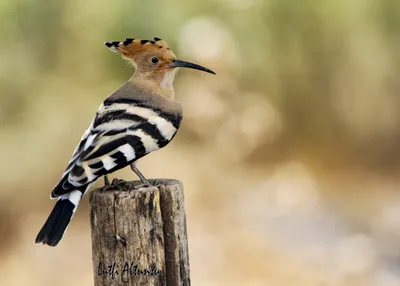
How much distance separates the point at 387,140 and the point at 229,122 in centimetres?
141

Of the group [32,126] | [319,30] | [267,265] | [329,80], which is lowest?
[267,265]

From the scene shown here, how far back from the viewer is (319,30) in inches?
222

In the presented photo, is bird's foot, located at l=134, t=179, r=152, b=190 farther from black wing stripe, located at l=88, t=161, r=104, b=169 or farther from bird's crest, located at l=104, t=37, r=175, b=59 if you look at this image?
bird's crest, located at l=104, t=37, r=175, b=59

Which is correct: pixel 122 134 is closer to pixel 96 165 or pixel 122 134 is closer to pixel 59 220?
pixel 96 165

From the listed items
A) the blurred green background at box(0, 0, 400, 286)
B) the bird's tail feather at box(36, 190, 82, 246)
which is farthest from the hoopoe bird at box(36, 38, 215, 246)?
the blurred green background at box(0, 0, 400, 286)

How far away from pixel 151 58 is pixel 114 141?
402 mm

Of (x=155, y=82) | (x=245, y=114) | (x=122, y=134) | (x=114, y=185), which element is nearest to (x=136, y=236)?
(x=114, y=185)

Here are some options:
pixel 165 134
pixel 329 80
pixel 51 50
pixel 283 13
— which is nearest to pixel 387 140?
pixel 329 80

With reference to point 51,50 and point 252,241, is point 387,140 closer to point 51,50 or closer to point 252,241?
point 252,241

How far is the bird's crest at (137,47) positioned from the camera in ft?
7.33

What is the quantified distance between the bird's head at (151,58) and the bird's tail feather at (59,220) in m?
0.52

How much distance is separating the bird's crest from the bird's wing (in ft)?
0.76


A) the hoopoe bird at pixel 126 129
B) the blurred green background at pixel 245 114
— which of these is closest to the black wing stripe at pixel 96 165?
the hoopoe bird at pixel 126 129

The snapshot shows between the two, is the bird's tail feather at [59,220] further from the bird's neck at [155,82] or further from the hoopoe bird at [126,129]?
the bird's neck at [155,82]
